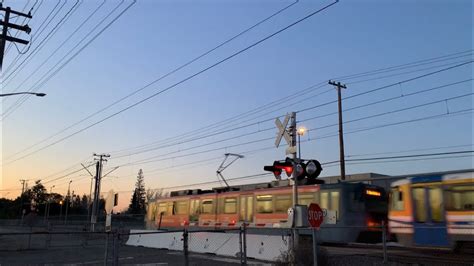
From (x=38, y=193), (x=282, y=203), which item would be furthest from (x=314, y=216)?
(x=38, y=193)

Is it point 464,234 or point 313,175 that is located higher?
point 313,175

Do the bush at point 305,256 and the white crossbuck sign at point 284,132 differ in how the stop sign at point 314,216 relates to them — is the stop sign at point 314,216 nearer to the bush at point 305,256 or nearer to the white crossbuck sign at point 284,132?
the bush at point 305,256

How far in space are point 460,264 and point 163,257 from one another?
10.7 meters

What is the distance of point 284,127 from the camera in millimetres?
13586

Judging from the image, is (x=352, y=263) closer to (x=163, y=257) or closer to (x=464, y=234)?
(x=464, y=234)

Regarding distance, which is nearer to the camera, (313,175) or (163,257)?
(313,175)

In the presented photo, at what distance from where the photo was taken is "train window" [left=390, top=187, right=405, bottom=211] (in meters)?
18.6

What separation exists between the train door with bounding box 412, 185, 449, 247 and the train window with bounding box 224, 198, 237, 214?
1157cm

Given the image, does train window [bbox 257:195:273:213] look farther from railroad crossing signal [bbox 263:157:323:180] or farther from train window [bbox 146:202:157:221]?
train window [bbox 146:202:157:221]

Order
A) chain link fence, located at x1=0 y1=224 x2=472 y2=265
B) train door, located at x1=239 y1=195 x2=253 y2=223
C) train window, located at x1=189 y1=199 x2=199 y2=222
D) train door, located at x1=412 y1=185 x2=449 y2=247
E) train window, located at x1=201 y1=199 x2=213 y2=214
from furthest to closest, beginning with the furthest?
train window, located at x1=189 y1=199 x2=199 y2=222 → train window, located at x1=201 y1=199 x2=213 y2=214 → train door, located at x1=239 y1=195 x2=253 y2=223 → train door, located at x1=412 y1=185 x2=449 y2=247 → chain link fence, located at x1=0 y1=224 x2=472 y2=265

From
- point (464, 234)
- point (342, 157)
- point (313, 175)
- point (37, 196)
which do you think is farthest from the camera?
point (37, 196)

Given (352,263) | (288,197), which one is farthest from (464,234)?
(288,197)

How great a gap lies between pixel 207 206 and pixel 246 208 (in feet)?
12.6

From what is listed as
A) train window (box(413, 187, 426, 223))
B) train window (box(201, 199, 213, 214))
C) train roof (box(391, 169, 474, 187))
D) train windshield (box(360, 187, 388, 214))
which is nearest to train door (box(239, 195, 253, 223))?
train window (box(201, 199, 213, 214))
